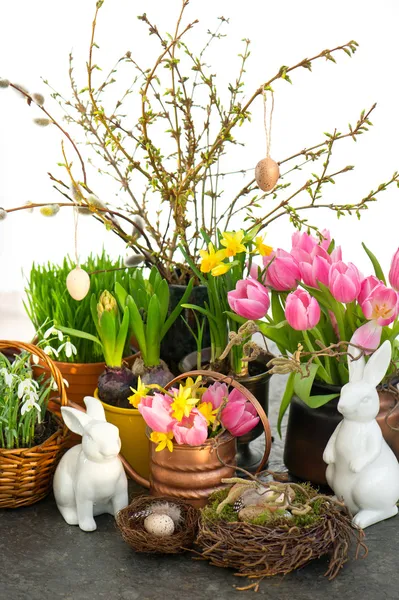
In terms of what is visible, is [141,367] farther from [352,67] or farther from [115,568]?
[352,67]

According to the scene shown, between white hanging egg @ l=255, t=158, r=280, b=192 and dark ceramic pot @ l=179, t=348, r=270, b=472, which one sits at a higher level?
white hanging egg @ l=255, t=158, r=280, b=192

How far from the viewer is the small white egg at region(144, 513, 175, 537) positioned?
3.08 ft

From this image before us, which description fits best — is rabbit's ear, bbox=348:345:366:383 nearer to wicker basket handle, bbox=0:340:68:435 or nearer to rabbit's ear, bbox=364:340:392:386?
rabbit's ear, bbox=364:340:392:386

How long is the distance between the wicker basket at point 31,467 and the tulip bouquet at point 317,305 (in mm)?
272

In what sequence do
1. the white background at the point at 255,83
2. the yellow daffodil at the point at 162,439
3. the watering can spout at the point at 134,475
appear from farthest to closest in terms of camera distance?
1. the white background at the point at 255,83
2. the watering can spout at the point at 134,475
3. the yellow daffodil at the point at 162,439

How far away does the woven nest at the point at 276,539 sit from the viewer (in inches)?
34.9

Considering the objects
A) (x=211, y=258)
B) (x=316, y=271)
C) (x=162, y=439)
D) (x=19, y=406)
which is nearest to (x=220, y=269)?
(x=211, y=258)

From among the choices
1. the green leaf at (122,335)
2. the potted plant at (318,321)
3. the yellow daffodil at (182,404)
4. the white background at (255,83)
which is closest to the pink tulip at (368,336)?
the potted plant at (318,321)

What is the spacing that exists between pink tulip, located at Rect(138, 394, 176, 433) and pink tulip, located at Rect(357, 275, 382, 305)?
0.93 ft

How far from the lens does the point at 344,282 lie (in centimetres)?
100

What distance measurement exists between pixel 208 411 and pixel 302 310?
0.17 metres

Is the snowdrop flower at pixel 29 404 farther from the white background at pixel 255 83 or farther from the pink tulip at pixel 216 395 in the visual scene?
the white background at pixel 255 83

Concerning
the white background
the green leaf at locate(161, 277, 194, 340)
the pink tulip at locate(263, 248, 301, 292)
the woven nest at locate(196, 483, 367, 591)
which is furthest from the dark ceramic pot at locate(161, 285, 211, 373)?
the white background

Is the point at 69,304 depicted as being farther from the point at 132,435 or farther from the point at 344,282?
the point at 344,282
